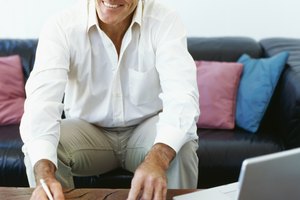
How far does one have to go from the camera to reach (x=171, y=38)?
1490 mm

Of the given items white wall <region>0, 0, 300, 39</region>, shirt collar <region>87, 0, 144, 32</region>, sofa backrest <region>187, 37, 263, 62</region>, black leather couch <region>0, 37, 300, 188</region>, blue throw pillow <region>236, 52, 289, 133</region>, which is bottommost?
black leather couch <region>0, 37, 300, 188</region>

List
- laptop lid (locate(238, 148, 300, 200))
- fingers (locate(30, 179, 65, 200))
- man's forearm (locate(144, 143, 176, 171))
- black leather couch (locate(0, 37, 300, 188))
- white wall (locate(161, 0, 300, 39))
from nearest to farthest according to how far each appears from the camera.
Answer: laptop lid (locate(238, 148, 300, 200)), fingers (locate(30, 179, 65, 200)), man's forearm (locate(144, 143, 176, 171)), black leather couch (locate(0, 37, 300, 188)), white wall (locate(161, 0, 300, 39))

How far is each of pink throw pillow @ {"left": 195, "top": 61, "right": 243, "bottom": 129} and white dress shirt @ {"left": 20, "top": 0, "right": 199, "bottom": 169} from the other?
49cm

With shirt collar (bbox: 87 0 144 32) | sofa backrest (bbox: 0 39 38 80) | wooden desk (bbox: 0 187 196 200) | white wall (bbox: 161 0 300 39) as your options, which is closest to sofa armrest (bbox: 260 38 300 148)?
white wall (bbox: 161 0 300 39)

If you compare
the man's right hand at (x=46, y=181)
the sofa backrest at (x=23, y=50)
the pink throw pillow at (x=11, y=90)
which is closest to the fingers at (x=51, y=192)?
the man's right hand at (x=46, y=181)

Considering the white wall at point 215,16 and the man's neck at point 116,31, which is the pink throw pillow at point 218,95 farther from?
the man's neck at point 116,31

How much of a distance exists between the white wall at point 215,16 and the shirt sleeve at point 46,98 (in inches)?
40.4

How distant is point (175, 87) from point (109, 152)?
383 millimetres

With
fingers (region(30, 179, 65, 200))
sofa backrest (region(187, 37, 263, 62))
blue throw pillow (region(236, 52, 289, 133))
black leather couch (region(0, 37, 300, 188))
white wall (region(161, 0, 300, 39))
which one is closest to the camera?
fingers (region(30, 179, 65, 200))

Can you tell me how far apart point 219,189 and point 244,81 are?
105 cm

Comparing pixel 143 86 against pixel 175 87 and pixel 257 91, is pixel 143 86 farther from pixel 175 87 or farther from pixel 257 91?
pixel 257 91

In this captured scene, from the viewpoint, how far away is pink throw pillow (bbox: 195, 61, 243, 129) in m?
2.02

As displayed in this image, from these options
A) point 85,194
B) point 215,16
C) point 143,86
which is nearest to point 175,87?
point 143,86

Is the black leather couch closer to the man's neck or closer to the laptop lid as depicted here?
the man's neck
